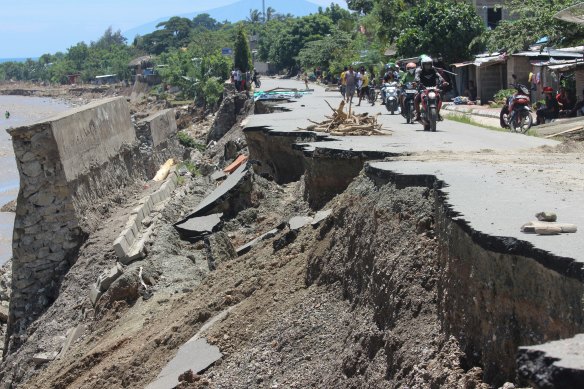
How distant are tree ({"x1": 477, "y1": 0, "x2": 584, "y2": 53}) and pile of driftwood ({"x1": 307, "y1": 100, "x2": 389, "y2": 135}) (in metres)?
4.78

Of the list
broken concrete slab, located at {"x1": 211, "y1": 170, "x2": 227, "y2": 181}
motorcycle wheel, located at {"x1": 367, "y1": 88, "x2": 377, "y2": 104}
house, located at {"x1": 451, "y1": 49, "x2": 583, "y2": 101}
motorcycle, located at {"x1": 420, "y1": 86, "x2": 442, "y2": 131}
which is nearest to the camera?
motorcycle, located at {"x1": 420, "y1": 86, "x2": 442, "y2": 131}

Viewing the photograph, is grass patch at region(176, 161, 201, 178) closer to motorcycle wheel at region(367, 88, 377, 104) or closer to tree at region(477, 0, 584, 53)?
motorcycle wheel at region(367, 88, 377, 104)

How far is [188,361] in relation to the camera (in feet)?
27.8

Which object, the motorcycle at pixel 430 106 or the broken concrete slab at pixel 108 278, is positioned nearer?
the broken concrete slab at pixel 108 278

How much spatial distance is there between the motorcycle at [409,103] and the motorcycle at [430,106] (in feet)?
5.60

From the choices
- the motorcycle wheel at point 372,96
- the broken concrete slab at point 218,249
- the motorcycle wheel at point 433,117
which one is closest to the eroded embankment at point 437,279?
the broken concrete slab at point 218,249

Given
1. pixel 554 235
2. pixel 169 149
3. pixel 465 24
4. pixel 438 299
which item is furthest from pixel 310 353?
pixel 465 24

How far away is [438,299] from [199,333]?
359cm

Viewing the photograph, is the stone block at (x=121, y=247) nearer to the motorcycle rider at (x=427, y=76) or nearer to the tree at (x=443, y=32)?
the motorcycle rider at (x=427, y=76)

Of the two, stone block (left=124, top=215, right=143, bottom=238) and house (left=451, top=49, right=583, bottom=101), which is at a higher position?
house (left=451, top=49, right=583, bottom=101)

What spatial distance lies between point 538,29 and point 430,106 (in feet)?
11.8

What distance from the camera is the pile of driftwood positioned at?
609 inches

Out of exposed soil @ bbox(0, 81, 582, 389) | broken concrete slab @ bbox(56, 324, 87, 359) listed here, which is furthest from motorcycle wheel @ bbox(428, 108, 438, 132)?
broken concrete slab @ bbox(56, 324, 87, 359)

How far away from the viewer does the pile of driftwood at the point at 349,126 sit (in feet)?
50.8
